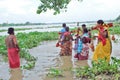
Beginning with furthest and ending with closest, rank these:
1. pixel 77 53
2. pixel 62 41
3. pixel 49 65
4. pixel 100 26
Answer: pixel 62 41 < pixel 77 53 < pixel 49 65 < pixel 100 26

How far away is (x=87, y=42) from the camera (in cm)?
1346

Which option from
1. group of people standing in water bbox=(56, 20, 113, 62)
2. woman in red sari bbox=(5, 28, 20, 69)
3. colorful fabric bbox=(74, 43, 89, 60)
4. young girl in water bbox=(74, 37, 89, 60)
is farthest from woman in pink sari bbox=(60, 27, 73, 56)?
woman in red sari bbox=(5, 28, 20, 69)

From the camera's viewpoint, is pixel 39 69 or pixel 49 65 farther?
pixel 49 65

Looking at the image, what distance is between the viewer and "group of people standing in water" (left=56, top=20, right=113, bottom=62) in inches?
449

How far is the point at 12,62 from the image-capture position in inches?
460

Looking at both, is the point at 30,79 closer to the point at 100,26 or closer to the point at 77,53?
the point at 100,26

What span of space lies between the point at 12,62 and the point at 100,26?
10.1 ft

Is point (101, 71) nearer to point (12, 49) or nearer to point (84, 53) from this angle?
point (12, 49)

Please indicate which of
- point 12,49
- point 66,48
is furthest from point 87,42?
point 12,49

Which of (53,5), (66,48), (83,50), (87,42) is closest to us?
(53,5)

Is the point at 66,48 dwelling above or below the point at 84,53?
above

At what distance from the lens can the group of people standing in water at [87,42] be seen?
11414 mm

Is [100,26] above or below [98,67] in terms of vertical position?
above

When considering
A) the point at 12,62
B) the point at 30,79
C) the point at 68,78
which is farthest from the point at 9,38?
the point at 68,78
